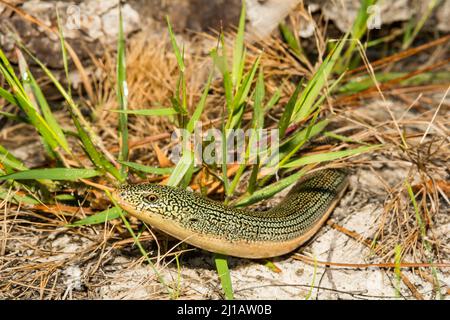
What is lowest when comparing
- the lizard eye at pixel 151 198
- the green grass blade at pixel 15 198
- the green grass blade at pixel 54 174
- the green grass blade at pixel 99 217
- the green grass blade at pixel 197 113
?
the green grass blade at pixel 99 217

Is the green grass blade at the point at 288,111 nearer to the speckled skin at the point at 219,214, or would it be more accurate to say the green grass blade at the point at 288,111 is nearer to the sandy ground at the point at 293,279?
the speckled skin at the point at 219,214

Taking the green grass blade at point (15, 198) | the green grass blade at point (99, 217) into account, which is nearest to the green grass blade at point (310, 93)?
the green grass blade at point (99, 217)

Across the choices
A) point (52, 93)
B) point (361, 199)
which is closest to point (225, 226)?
point (361, 199)

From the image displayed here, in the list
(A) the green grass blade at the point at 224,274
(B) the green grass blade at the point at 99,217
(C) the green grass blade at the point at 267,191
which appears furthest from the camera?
(C) the green grass blade at the point at 267,191

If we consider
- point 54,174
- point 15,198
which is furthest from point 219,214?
point 15,198

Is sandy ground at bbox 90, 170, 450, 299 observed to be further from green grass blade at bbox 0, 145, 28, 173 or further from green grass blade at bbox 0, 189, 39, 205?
green grass blade at bbox 0, 145, 28, 173

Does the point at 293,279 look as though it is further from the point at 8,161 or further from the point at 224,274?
the point at 8,161

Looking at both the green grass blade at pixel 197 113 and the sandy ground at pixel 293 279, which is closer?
the sandy ground at pixel 293 279
